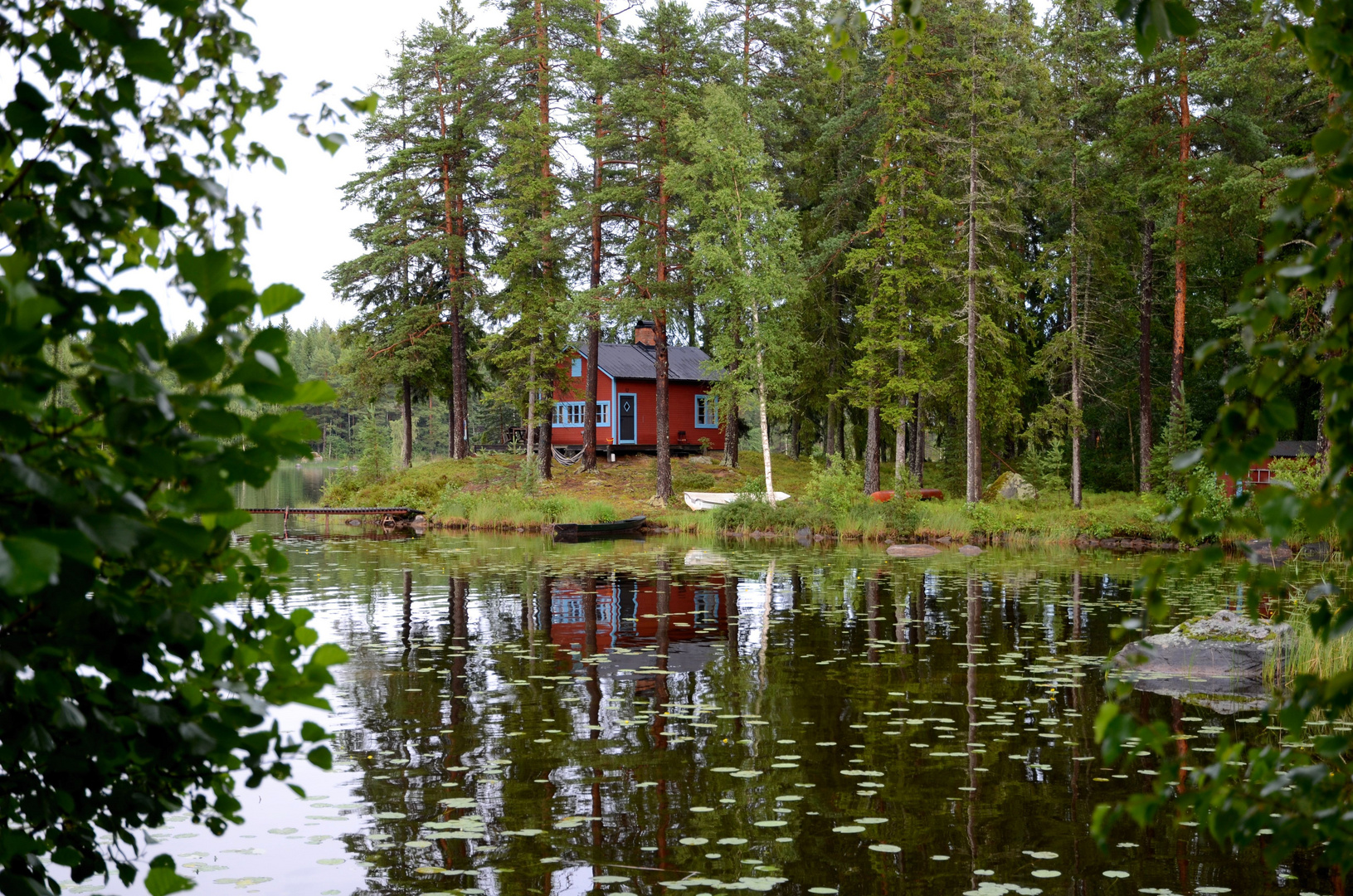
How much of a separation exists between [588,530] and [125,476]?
2749cm

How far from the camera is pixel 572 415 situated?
4303cm

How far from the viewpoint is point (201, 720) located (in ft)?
6.15

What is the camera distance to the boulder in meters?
31.5

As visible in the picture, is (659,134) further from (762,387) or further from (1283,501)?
(1283,501)

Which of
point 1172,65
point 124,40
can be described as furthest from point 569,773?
point 1172,65

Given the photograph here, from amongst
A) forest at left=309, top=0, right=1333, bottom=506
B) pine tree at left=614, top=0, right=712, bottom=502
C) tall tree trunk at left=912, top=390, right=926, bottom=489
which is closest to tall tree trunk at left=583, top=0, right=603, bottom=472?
forest at left=309, top=0, right=1333, bottom=506

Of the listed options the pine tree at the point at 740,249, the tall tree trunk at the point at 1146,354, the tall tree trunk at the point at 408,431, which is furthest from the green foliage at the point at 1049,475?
the tall tree trunk at the point at 408,431

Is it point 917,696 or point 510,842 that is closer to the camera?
point 510,842

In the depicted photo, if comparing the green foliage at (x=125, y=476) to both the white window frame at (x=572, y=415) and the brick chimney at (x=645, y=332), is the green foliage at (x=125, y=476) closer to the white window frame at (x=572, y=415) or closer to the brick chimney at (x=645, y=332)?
the white window frame at (x=572, y=415)

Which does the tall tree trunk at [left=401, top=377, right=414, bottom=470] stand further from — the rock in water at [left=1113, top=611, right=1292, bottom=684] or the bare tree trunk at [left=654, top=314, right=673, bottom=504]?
the rock in water at [left=1113, top=611, right=1292, bottom=684]

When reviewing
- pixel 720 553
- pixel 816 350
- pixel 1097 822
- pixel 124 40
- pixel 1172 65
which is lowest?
pixel 720 553

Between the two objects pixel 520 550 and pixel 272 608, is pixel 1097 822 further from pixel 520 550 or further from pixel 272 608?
pixel 520 550

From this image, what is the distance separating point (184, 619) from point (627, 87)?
3355 centimetres

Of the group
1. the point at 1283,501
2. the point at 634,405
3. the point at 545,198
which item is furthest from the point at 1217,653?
the point at 634,405
